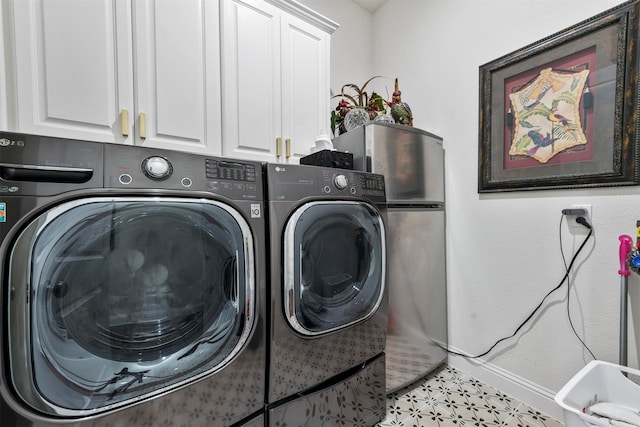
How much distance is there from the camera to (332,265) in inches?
44.1

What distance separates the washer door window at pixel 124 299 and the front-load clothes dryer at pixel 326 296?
0.15 meters

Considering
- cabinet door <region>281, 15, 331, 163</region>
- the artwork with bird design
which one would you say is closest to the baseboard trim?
the artwork with bird design

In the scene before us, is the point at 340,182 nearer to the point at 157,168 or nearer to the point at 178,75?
the point at 157,168

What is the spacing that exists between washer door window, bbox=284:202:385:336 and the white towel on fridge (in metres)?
0.91

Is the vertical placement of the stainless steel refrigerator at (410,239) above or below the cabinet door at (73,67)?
below

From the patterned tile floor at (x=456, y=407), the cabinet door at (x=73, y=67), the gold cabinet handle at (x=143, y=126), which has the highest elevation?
the cabinet door at (x=73, y=67)

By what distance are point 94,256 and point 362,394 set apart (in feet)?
3.95

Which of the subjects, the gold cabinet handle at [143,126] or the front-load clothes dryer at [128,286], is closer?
the front-load clothes dryer at [128,286]

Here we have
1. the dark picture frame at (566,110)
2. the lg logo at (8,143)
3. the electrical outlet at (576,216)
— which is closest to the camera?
the lg logo at (8,143)

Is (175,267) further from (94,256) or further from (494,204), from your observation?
(494,204)

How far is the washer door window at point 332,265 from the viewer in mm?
960

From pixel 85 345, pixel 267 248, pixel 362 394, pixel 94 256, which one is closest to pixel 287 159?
pixel 267 248

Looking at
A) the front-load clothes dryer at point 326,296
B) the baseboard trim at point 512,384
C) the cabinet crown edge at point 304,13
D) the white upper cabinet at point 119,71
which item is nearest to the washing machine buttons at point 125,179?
the front-load clothes dryer at point 326,296

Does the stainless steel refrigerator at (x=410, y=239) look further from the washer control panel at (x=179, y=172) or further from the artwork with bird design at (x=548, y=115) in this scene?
the washer control panel at (x=179, y=172)
